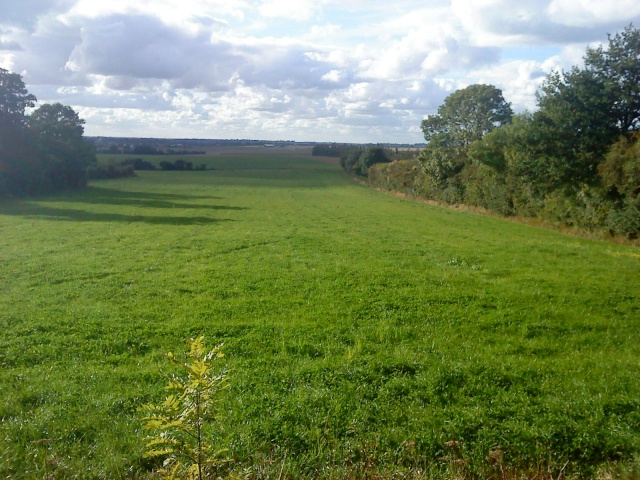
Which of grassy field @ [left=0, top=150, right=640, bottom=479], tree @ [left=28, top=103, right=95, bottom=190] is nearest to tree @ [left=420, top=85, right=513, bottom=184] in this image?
grassy field @ [left=0, top=150, right=640, bottom=479]

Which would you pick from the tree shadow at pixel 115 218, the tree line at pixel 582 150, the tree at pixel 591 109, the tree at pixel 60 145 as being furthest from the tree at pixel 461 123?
the tree at pixel 60 145

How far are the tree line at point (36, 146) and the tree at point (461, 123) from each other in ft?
127

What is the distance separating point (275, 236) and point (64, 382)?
15908 millimetres

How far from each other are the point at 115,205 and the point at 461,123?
3503 centimetres

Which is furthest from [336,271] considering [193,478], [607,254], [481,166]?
[481,166]

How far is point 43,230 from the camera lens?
24.5 metres

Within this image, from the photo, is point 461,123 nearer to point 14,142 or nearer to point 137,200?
point 137,200

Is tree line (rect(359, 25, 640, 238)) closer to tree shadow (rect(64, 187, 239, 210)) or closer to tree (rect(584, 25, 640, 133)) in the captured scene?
tree (rect(584, 25, 640, 133))

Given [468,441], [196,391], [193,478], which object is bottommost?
[468,441]

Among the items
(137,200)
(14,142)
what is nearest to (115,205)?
(137,200)

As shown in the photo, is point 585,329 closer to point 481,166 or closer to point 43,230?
point 43,230

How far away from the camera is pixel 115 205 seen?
39562 millimetres

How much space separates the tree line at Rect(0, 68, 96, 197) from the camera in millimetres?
44875

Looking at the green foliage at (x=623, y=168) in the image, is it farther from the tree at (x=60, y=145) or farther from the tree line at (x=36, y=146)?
the tree at (x=60, y=145)
